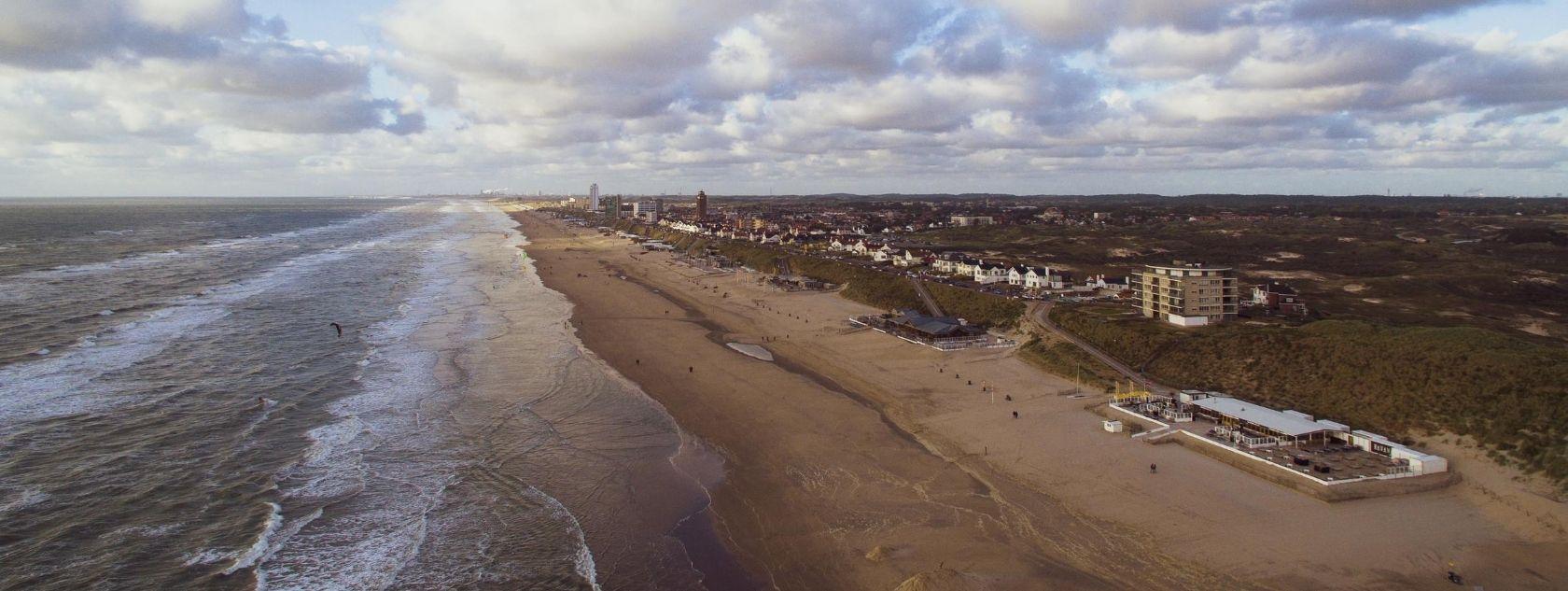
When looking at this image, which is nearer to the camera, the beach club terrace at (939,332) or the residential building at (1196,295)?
the residential building at (1196,295)

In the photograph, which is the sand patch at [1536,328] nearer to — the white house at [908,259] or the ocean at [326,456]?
the ocean at [326,456]

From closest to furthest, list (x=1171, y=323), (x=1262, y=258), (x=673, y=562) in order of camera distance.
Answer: (x=673, y=562)
(x=1171, y=323)
(x=1262, y=258)

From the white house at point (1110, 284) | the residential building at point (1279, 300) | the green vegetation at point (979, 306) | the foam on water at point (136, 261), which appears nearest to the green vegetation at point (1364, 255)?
the residential building at point (1279, 300)

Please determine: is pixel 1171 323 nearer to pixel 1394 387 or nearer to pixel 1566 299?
pixel 1394 387

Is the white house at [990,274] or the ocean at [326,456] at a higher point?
the white house at [990,274]

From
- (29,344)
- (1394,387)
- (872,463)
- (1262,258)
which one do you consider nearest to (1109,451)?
(872,463)

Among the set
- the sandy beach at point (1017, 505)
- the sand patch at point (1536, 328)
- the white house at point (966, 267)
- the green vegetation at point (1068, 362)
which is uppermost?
the white house at point (966, 267)
